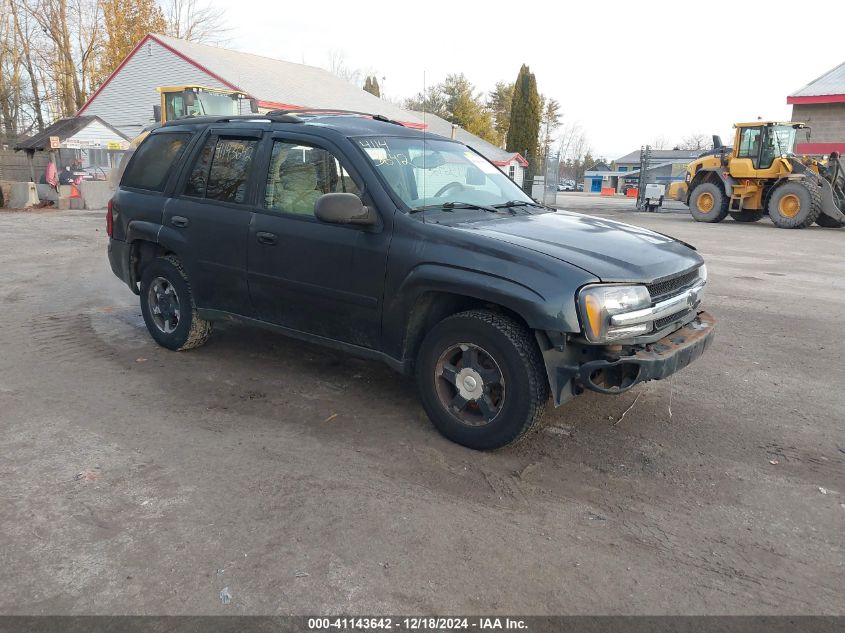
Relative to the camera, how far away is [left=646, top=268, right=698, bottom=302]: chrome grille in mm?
3621

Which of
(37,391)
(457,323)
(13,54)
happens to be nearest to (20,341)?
(37,391)

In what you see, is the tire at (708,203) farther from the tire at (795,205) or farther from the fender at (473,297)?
the fender at (473,297)

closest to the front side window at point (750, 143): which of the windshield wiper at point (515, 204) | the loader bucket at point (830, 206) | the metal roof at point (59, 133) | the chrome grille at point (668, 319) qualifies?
the loader bucket at point (830, 206)

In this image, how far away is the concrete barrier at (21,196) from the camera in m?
22.4

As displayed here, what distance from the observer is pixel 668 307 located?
3.70 meters

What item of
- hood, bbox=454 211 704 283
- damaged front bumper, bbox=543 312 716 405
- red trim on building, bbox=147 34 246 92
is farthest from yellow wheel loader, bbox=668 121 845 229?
red trim on building, bbox=147 34 246 92

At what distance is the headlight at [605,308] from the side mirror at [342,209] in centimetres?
145

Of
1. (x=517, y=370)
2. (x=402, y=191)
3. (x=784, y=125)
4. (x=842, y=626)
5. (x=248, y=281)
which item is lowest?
(x=842, y=626)

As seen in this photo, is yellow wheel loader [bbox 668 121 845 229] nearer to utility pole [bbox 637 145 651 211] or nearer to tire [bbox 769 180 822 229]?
tire [bbox 769 180 822 229]

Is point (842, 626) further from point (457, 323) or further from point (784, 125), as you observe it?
point (784, 125)

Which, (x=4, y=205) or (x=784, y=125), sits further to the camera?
(x=4, y=205)

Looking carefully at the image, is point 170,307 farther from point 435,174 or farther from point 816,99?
point 816,99

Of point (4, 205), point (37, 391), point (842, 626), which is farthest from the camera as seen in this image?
point (4, 205)

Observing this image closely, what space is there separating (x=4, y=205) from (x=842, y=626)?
26324 mm
